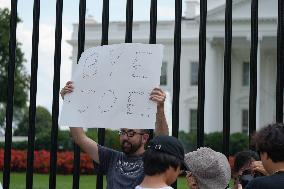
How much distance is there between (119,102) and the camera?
3.24 meters

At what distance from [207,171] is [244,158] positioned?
738mm

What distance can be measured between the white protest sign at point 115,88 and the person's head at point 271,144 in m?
0.60

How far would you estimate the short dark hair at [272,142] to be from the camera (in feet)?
8.81

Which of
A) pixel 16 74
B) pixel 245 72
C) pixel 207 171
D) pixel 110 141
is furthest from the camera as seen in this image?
pixel 245 72

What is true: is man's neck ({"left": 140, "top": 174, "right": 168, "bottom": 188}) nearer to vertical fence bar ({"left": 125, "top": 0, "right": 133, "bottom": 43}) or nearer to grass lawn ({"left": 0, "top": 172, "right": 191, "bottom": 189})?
vertical fence bar ({"left": 125, "top": 0, "right": 133, "bottom": 43})

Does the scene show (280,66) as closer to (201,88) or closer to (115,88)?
(201,88)

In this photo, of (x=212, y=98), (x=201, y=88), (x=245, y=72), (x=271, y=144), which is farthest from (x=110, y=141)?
(x=245, y=72)

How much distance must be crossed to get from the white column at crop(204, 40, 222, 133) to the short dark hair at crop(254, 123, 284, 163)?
98.6 ft

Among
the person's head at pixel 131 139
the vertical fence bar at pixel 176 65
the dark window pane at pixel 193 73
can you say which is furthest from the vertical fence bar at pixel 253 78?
the dark window pane at pixel 193 73

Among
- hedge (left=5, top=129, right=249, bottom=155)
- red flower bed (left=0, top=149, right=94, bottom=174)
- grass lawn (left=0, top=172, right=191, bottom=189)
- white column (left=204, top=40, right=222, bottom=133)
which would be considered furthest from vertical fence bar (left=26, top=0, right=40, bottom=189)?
white column (left=204, top=40, right=222, bottom=133)

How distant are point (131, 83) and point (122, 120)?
0.20 meters

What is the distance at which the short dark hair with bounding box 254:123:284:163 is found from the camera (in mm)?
2686

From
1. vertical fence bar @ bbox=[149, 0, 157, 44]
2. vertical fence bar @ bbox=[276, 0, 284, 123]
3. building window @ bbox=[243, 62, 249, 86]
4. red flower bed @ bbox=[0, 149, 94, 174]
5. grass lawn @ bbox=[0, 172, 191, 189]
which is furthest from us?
building window @ bbox=[243, 62, 249, 86]

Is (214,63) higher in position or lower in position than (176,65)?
higher
